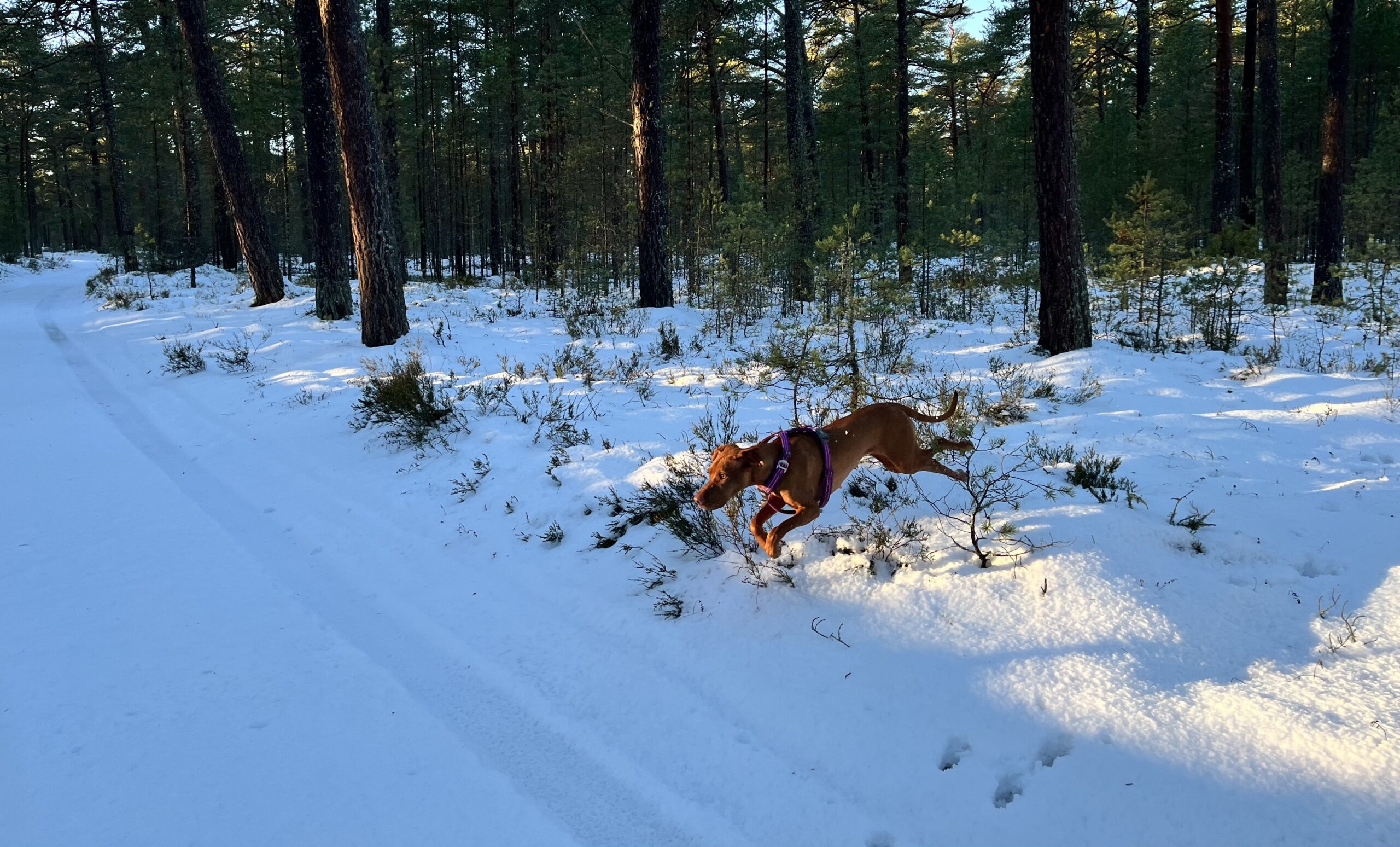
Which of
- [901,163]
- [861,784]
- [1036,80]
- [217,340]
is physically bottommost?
[861,784]

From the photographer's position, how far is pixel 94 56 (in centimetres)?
2366

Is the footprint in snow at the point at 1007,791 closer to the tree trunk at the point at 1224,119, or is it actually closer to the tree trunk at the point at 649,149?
the tree trunk at the point at 649,149

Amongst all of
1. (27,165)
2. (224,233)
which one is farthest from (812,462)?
(27,165)

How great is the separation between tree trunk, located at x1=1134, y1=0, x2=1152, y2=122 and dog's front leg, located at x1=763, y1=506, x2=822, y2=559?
20.3 m

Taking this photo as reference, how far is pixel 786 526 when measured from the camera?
10.0ft

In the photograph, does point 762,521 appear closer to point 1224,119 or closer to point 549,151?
point 1224,119

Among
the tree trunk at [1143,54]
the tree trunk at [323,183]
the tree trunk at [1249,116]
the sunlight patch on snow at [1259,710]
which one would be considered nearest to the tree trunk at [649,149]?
the tree trunk at [323,183]

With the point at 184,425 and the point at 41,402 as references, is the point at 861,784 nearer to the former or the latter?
the point at 184,425

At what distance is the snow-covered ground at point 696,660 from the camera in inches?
86.2

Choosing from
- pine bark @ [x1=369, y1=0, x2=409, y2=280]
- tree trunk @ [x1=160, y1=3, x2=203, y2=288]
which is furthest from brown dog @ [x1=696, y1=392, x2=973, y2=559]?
tree trunk @ [x1=160, y1=3, x2=203, y2=288]

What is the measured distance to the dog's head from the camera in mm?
2725

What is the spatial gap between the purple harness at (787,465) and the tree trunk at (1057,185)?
222 inches

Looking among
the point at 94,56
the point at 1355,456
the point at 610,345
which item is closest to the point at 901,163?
the point at 610,345

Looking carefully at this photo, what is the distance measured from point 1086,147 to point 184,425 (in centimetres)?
2710
